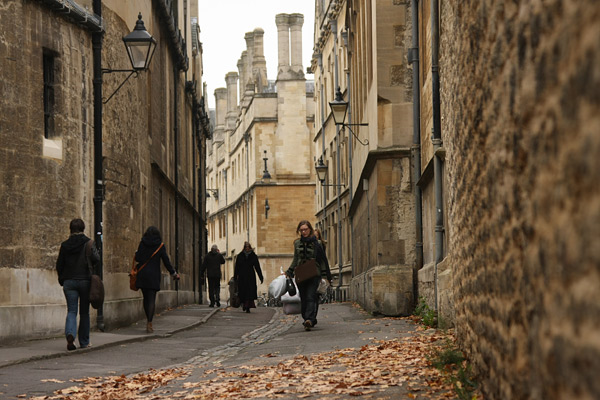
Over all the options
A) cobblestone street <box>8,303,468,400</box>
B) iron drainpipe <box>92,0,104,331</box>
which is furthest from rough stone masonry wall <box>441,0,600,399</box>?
iron drainpipe <box>92,0,104,331</box>

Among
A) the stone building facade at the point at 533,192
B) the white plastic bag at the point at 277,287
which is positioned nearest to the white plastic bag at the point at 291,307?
the white plastic bag at the point at 277,287

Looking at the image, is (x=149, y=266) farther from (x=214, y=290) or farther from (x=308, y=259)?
(x=214, y=290)

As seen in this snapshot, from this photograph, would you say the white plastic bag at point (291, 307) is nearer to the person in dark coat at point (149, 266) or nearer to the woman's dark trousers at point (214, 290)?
Result: the person in dark coat at point (149, 266)

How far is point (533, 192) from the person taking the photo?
406 centimetres

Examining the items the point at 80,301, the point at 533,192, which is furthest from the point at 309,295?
the point at 533,192

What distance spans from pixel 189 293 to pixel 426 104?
796 inches

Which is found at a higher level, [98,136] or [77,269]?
[98,136]

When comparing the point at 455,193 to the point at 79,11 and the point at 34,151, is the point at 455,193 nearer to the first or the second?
the point at 34,151

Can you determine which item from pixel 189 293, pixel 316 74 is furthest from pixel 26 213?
pixel 316 74

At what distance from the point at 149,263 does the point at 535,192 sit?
1302 cm

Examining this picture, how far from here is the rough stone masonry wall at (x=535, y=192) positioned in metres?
3.04

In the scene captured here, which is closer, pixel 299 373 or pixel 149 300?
pixel 299 373

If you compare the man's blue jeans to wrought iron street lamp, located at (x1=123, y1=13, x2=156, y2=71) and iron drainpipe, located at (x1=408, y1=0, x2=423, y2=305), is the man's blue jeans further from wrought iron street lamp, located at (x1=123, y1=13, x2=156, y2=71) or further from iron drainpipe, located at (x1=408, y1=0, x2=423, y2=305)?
iron drainpipe, located at (x1=408, y1=0, x2=423, y2=305)

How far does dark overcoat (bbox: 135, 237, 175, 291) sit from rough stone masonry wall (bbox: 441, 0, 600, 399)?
32.9 ft
